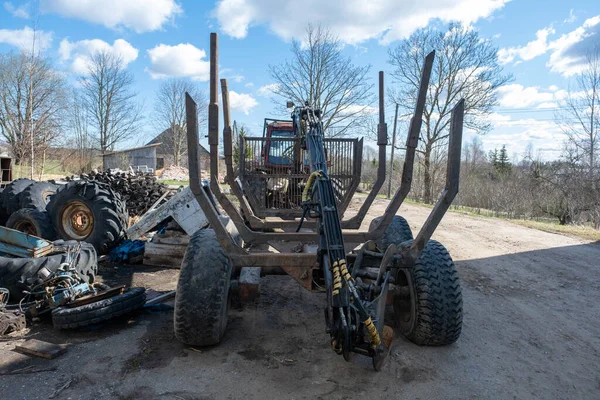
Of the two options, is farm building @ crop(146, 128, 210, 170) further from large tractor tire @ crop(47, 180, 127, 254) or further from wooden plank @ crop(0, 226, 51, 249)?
wooden plank @ crop(0, 226, 51, 249)

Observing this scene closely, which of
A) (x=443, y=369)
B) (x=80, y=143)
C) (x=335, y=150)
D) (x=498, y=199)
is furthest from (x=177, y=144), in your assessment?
(x=443, y=369)

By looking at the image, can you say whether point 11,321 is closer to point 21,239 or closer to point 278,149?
point 21,239

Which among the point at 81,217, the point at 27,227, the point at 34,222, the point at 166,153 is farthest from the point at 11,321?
the point at 166,153

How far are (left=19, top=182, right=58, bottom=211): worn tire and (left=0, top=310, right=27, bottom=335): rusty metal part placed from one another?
459 centimetres

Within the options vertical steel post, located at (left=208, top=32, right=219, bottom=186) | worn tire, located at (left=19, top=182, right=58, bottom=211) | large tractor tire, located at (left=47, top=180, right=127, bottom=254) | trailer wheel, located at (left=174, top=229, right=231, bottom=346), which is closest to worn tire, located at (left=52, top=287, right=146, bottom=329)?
trailer wheel, located at (left=174, top=229, right=231, bottom=346)

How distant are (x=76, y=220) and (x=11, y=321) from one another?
139 inches

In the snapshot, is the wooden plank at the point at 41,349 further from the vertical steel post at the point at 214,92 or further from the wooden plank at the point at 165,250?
the wooden plank at the point at 165,250

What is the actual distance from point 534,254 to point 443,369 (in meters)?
5.67

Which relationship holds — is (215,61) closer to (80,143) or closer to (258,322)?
(258,322)

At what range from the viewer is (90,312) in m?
3.45

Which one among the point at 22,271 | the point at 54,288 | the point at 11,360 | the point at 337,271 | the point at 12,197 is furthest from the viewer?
the point at 12,197

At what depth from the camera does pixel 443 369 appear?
3006 mm

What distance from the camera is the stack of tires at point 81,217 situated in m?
6.39

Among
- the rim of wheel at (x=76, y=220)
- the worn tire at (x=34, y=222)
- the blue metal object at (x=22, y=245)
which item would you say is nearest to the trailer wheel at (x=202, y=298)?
the blue metal object at (x=22, y=245)
